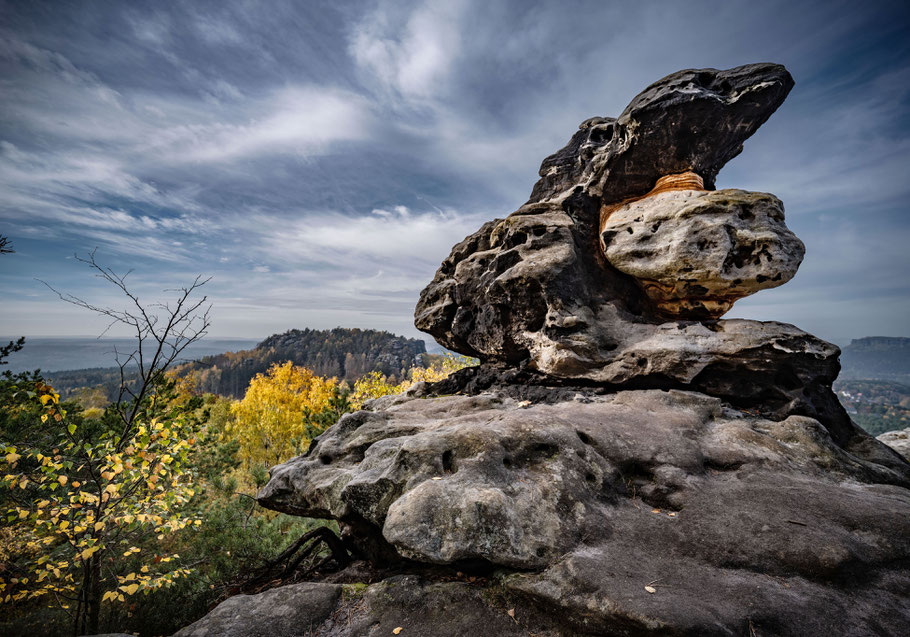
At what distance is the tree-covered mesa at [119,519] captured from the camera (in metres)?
6.00

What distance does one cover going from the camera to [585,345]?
36.5ft

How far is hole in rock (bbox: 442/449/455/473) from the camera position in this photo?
21.9ft

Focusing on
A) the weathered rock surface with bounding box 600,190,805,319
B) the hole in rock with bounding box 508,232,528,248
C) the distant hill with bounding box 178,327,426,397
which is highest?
the hole in rock with bounding box 508,232,528,248

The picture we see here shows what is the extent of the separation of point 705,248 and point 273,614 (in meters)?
13.1

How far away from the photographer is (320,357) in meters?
152

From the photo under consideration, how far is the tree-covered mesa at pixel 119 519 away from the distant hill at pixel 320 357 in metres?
111

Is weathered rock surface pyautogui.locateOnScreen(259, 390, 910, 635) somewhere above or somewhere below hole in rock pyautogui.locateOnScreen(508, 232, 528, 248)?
below

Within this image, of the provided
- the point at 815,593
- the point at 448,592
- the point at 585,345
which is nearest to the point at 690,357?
the point at 585,345

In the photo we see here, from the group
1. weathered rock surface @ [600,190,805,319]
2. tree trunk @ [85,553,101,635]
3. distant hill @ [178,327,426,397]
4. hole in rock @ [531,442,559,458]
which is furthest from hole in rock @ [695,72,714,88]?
distant hill @ [178,327,426,397]

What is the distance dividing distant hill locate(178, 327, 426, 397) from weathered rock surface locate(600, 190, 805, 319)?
11738cm

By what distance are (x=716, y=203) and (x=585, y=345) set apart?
5734 millimetres

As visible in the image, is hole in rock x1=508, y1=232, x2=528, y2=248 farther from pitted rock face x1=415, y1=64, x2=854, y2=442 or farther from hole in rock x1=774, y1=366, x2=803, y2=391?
hole in rock x1=774, y1=366, x2=803, y2=391

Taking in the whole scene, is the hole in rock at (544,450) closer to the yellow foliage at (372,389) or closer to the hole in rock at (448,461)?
the hole in rock at (448,461)

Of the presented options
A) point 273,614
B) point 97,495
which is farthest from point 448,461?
point 97,495
